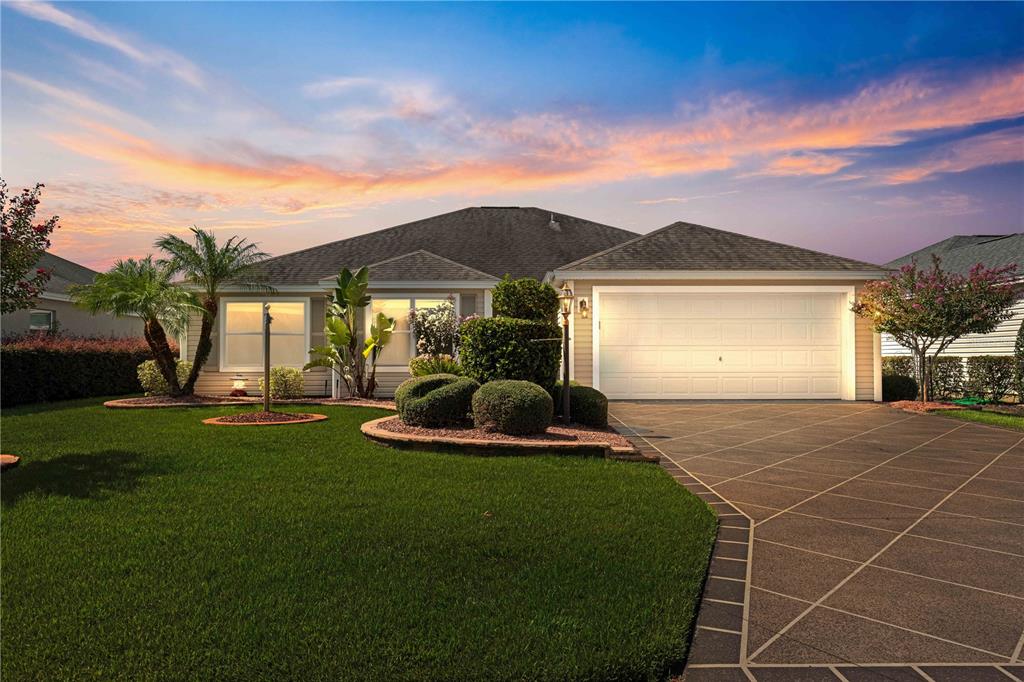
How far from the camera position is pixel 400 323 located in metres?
16.0

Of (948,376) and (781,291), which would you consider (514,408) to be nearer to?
(781,291)

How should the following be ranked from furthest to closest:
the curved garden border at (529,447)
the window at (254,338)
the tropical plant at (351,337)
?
the window at (254,338)
the tropical plant at (351,337)
the curved garden border at (529,447)

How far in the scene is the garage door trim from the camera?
46.5 feet

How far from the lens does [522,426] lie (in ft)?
24.6

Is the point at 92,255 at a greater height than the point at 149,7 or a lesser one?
lesser

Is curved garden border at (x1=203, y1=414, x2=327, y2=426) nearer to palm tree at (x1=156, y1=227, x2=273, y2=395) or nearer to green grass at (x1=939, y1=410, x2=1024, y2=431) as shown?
palm tree at (x1=156, y1=227, x2=273, y2=395)

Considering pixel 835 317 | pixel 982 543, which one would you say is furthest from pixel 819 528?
pixel 835 317

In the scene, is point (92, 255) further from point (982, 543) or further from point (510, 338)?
point (982, 543)

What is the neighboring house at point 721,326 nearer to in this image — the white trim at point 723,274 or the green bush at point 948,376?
the white trim at point 723,274

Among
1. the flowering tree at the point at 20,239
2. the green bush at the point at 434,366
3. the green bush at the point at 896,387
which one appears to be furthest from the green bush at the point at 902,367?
the flowering tree at the point at 20,239

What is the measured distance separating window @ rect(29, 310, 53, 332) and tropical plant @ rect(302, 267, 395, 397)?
1049cm

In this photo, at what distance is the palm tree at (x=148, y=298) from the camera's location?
12.6m

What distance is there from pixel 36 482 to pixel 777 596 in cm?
638

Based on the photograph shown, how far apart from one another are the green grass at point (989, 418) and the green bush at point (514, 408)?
27.6 ft
